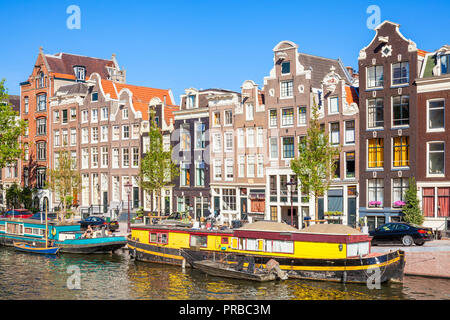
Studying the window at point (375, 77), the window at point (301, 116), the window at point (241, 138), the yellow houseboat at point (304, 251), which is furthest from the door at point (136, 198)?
the window at point (375, 77)

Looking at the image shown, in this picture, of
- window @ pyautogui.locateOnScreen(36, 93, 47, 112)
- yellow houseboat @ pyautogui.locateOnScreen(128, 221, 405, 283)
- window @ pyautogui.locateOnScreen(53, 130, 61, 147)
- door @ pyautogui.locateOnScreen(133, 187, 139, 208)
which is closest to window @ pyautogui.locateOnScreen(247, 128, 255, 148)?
yellow houseboat @ pyautogui.locateOnScreen(128, 221, 405, 283)

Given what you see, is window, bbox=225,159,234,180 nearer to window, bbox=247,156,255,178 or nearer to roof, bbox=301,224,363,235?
window, bbox=247,156,255,178

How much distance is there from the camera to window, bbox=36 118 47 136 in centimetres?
8312

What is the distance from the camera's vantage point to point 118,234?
2087 inches

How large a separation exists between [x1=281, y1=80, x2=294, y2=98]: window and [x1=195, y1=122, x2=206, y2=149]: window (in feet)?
34.9

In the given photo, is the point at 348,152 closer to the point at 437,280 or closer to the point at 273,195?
the point at 273,195

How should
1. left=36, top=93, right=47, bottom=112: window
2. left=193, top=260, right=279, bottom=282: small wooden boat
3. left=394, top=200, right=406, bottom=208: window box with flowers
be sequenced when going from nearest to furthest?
1. left=193, top=260, right=279, bottom=282: small wooden boat
2. left=394, top=200, right=406, bottom=208: window box with flowers
3. left=36, top=93, right=47, bottom=112: window

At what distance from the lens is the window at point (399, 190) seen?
47.7m

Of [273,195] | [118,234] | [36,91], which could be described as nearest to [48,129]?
[36,91]

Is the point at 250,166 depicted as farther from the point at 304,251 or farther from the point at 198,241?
the point at 304,251

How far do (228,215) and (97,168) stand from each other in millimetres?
22197

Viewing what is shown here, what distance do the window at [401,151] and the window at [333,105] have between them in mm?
6189

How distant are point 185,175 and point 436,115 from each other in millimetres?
27869

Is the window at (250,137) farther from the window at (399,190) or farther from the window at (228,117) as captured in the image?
the window at (399,190)
